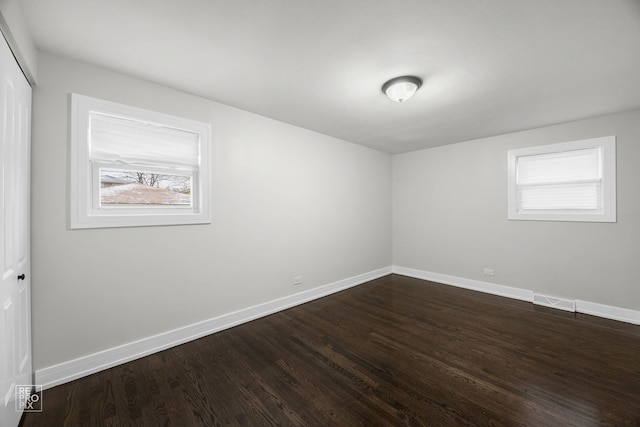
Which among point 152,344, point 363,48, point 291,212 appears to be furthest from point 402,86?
point 152,344

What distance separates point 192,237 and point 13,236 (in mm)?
1255

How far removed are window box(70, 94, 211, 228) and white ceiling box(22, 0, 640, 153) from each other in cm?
41

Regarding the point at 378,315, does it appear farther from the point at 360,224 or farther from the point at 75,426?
the point at 75,426

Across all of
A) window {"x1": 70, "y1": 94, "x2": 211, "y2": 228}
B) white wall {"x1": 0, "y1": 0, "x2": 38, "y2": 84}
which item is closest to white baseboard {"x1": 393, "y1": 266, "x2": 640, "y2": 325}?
window {"x1": 70, "y1": 94, "x2": 211, "y2": 228}

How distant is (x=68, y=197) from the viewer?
2.03m

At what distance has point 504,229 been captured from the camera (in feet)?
13.2

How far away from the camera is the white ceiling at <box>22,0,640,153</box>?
1.53 meters

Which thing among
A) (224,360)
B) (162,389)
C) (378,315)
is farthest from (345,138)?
(162,389)

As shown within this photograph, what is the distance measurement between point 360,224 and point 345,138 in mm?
1588

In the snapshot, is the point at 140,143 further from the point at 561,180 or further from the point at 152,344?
the point at 561,180

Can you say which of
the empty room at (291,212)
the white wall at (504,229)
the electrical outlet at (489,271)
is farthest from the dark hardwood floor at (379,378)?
the electrical outlet at (489,271)

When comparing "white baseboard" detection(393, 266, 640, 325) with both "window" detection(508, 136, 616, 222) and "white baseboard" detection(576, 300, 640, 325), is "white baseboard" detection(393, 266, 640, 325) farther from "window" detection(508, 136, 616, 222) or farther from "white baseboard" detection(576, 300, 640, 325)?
"window" detection(508, 136, 616, 222)

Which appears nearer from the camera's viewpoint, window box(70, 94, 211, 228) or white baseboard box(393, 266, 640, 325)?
window box(70, 94, 211, 228)

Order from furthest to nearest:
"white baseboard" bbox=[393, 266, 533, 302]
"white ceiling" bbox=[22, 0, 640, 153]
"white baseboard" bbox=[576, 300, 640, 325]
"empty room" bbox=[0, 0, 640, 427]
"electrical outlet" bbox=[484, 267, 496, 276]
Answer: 1. "electrical outlet" bbox=[484, 267, 496, 276]
2. "white baseboard" bbox=[393, 266, 533, 302]
3. "white baseboard" bbox=[576, 300, 640, 325]
4. "empty room" bbox=[0, 0, 640, 427]
5. "white ceiling" bbox=[22, 0, 640, 153]
